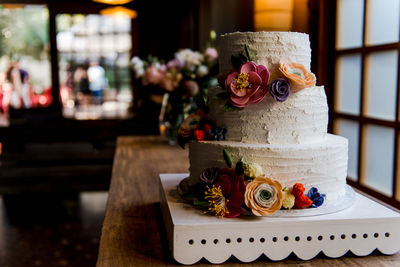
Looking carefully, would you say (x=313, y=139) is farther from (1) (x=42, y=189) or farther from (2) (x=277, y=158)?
(1) (x=42, y=189)

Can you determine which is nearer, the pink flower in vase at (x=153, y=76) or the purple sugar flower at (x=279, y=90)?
the purple sugar flower at (x=279, y=90)

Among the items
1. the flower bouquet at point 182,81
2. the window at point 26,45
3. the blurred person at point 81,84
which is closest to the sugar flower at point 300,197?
the flower bouquet at point 182,81

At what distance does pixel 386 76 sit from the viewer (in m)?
2.03

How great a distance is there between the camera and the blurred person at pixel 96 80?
30.0 ft

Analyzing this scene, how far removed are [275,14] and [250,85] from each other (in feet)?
6.71

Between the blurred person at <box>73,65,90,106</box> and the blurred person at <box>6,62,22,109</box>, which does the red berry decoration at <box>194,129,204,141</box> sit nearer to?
the blurred person at <box>73,65,90,106</box>

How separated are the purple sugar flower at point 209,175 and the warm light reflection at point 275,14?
2084mm

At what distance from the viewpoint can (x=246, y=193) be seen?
0.87m

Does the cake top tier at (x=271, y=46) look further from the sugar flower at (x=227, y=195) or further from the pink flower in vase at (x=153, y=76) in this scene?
the pink flower in vase at (x=153, y=76)

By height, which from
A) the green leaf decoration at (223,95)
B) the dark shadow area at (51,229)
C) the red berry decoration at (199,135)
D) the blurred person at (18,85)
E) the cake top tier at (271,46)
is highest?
the cake top tier at (271,46)

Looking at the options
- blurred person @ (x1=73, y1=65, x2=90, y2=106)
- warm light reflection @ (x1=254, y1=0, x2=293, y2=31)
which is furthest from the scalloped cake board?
blurred person @ (x1=73, y1=65, x2=90, y2=106)

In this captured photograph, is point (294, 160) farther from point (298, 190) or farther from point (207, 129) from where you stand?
point (207, 129)

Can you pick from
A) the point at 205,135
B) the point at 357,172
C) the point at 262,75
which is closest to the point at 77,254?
the point at 357,172

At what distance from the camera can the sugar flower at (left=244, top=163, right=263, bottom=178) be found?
0.88 meters
